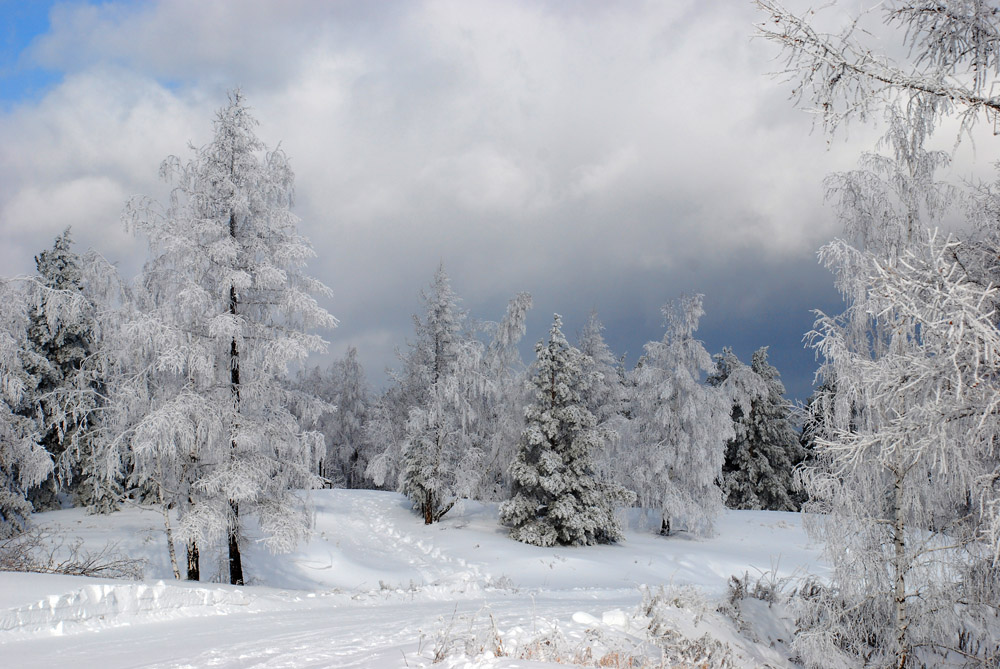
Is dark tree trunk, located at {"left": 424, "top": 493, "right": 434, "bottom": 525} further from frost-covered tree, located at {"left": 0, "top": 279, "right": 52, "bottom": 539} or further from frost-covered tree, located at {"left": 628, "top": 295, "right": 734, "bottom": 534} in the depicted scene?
frost-covered tree, located at {"left": 0, "top": 279, "right": 52, "bottom": 539}

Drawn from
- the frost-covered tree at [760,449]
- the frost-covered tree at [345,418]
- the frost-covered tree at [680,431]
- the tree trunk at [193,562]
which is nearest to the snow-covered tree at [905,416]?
the tree trunk at [193,562]

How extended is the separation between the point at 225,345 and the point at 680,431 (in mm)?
16802

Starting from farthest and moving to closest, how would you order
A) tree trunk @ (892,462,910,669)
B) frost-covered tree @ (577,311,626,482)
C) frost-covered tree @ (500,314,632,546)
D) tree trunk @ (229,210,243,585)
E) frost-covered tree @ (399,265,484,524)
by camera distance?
frost-covered tree @ (577,311,626,482) < frost-covered tree @ (399,265,484,524) < frost-covered tree @ (500,314,632,546) < tree trunk @ (229,210,243,585) < tree trunk @ (892,462,910,669)

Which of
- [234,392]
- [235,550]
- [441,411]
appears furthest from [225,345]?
[441,411]

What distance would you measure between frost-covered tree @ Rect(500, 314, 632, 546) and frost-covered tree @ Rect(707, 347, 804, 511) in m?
13.5

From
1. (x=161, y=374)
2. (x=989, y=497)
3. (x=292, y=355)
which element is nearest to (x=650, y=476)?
(x=292, y=355)

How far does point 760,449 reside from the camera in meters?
34.6

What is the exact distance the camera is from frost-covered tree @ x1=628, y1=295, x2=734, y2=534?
2317 centimetres

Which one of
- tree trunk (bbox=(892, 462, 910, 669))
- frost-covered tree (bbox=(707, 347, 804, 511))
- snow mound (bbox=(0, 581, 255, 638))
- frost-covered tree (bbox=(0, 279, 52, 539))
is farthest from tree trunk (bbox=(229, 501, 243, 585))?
frost-covered tree (bbox=(707, 347, 804, 511))

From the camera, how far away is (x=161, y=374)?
12.7 meters

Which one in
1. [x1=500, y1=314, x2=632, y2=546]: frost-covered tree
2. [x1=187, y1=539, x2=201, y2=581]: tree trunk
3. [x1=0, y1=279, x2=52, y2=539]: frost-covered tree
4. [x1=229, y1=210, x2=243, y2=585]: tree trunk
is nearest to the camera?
[x1=0, y1=279, x2=52, y2=539]: frost-covered tree

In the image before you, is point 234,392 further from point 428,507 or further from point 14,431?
point 428,507

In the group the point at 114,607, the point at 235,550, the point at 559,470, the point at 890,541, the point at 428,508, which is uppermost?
the point at 890,541

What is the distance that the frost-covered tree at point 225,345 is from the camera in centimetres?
1181
